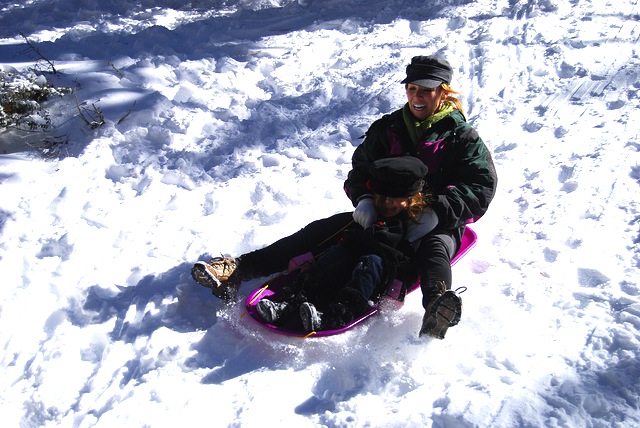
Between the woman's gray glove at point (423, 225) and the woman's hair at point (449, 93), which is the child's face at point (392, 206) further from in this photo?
the woman's hair at point (449, 93)

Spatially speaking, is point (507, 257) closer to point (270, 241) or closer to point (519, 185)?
point (519, 185)

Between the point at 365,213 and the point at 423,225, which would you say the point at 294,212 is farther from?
the point at 423,225

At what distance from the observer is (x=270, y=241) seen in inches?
162

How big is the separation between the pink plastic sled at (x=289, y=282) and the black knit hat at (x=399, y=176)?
523mm

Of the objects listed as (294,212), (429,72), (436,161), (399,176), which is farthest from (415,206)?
(294,212)

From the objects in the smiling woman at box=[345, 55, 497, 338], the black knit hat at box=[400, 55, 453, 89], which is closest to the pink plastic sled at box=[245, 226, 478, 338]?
the smiling woman at box=[345, 55, 497, 338]

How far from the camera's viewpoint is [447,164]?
139 inches

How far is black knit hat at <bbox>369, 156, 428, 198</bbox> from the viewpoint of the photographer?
10.3ft

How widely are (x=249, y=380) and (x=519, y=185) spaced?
8.22 feet

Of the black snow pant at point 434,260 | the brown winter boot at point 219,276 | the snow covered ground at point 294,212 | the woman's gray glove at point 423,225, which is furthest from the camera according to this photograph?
the brown winter boot at point 219,276

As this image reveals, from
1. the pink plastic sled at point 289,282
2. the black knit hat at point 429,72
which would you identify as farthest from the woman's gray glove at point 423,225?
the black knit hat at point 429,72

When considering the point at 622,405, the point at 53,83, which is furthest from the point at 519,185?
the point at 53,83

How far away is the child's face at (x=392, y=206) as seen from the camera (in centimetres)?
327

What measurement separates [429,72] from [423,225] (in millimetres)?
888
